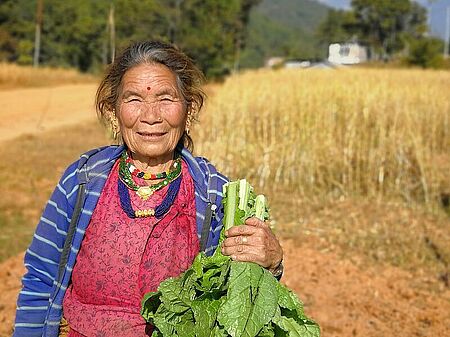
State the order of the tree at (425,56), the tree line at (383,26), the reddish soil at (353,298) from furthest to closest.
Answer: the tree line at (383,26) < the tree at (425,56) < the reddish soil at (353,298)

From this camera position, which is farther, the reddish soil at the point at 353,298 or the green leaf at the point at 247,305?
the reddish soil at the point at 353,298

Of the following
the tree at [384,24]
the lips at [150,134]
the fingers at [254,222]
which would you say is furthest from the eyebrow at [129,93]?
the tree at [384,24]

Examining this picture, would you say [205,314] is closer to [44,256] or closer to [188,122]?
[44,256]

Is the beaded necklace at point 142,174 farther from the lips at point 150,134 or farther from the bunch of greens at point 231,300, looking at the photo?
the bunch of greens at point 231,300

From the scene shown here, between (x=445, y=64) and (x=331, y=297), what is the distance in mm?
42278

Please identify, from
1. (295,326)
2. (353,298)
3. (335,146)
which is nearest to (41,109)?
(335,146)

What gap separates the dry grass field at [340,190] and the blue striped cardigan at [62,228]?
98.1 inches

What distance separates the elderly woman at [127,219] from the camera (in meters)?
2.03

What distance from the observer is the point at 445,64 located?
44.4 meters

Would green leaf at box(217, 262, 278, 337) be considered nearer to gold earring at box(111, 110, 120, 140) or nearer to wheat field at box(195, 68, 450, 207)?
gold earring at box(111, 110, 120, 140)

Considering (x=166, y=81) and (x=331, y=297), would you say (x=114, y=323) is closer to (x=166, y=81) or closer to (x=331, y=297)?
(x=166, y=81)

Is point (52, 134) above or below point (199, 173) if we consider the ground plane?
below

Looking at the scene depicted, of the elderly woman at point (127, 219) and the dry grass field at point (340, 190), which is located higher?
the elderly woman at point (127, 219)

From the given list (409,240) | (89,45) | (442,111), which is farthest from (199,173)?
(89,45)
